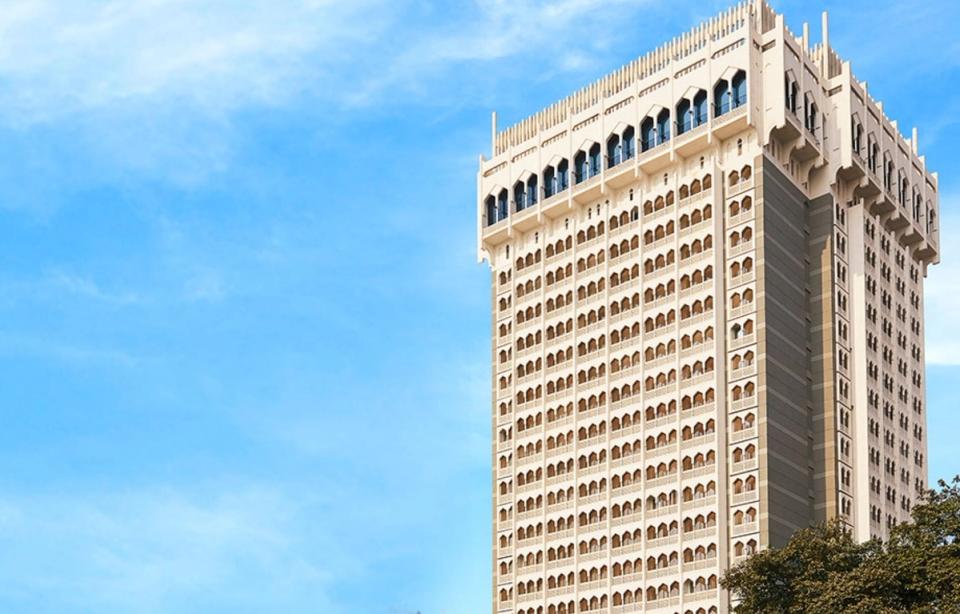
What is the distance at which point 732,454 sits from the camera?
108m

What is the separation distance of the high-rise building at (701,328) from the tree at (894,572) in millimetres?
25667

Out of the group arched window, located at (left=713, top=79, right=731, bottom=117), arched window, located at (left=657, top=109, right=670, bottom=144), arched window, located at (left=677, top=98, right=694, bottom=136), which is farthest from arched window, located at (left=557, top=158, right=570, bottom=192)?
arched window, located at (left=713, top=79, right=731, bottom=117)

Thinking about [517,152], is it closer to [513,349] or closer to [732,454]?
[513,349]

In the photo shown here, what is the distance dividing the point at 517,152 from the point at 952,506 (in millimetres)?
65321

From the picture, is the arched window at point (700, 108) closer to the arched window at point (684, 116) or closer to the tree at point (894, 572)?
the arched window at point (684, 116)

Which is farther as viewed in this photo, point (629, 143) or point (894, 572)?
point (629, 143)

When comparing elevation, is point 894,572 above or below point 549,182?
below

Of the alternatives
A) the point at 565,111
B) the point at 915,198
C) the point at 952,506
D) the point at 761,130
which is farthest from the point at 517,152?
the point at 952,506

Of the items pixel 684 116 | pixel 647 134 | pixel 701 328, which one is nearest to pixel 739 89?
pixel 684 116

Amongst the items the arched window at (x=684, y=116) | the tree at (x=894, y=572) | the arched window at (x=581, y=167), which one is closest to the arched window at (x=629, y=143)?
the arched window at (x=581, y=167)

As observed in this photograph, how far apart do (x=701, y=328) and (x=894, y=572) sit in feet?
137

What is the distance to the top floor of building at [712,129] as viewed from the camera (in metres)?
114

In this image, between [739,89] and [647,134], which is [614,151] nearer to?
[647,134]

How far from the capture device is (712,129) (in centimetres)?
11350
